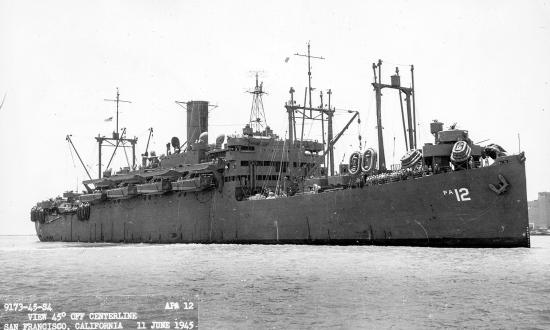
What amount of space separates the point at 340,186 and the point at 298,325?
21787 mm

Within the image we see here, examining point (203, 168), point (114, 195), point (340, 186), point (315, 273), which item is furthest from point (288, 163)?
point (315, 273)

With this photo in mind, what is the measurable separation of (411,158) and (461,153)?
3.07 metres

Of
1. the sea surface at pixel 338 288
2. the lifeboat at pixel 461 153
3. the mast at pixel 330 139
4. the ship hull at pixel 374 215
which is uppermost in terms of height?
the mast at pixel 330 139

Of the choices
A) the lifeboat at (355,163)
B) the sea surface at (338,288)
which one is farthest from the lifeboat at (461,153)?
the lifeboat at (355,163)

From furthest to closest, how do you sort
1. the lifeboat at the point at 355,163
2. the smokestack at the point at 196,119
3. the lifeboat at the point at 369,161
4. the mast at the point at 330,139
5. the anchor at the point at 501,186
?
the smokestack at the point at 196,119 < the mast at the point at 330,139 < the lifeboat at the point at 355,163 < the lifeboat at the point at 369,161 < the anchor at the point at 501,186

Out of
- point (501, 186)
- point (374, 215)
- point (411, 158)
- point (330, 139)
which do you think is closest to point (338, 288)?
point (501, 186)

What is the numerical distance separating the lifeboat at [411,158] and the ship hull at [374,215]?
3.94 feet

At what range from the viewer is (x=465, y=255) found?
66.7 ft

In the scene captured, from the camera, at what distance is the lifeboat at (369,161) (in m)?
27.9

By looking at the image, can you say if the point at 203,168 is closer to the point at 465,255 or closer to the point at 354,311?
the point at 465,255

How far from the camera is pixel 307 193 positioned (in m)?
31.0

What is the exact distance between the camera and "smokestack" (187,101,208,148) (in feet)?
151

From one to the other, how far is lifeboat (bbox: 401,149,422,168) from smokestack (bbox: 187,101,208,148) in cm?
2353

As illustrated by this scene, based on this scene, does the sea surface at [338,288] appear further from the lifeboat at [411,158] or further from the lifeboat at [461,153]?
the lifeboat at [411,158]
